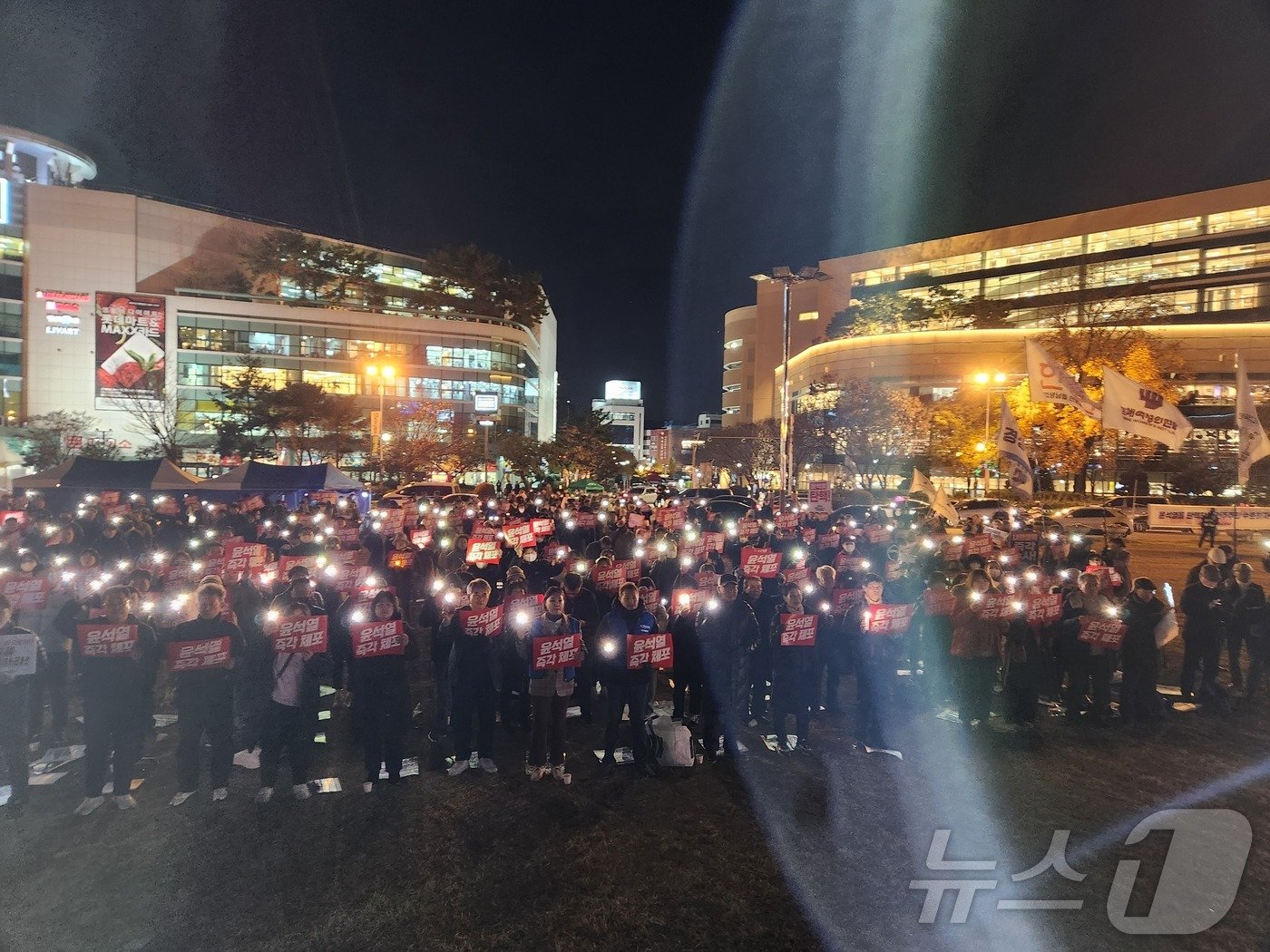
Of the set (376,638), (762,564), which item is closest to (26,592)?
(376,638)

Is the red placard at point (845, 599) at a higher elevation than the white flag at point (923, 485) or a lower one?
lower

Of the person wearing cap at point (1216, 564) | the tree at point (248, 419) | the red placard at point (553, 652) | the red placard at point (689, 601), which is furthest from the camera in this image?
the tree at point (248, 419)

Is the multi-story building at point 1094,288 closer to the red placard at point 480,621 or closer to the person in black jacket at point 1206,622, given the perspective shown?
the person in black jacket at point 1206,622

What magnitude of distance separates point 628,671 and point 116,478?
55.9 feet

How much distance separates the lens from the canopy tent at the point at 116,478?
683 inches

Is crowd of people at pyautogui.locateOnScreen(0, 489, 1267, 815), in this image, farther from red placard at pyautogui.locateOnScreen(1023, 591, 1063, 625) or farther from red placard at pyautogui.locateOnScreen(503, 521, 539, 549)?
red placard at pyautogui.locateOnScreen(503, 521, 539, 549)

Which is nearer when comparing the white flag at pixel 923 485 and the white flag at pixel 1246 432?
the white flag at pixel 1246 432

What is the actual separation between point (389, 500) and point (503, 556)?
1283 centimetres

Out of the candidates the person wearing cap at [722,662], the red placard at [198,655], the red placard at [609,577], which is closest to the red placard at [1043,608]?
the person wearing cap at [722,662]

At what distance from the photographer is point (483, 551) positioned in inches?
435

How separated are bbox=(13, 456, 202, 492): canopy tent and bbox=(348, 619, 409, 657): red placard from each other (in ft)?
47.2

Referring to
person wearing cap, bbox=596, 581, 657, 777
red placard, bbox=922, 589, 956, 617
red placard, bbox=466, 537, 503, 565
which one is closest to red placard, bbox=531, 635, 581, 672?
person wearing cap, bbox=596, 581, 657, 777

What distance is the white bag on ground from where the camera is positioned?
708 cm

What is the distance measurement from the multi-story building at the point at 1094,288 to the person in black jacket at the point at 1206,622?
38.5 meters
